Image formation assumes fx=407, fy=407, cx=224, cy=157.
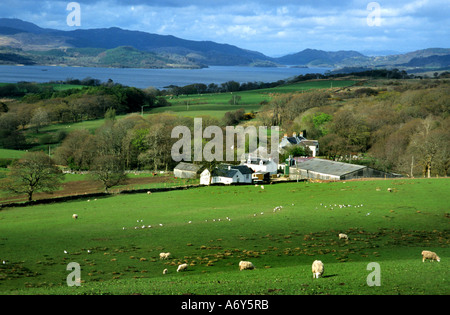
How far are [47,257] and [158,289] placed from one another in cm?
1089

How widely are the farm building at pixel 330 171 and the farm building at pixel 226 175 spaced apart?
8.11 metres

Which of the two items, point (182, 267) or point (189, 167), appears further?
point (189, 167)

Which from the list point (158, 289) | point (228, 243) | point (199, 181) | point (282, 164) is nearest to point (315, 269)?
point (158, 289)

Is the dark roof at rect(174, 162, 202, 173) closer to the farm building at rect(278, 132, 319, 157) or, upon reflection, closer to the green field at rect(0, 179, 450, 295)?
the farm building at rect(278, 132, 319, 157)

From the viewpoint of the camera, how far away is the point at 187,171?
70.9 metres

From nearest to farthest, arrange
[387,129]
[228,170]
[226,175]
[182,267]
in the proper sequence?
[182,267] → [226,175] → [228,170] → [387,129]

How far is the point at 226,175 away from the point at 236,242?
35.7m

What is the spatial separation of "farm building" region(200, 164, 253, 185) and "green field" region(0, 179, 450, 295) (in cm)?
1554

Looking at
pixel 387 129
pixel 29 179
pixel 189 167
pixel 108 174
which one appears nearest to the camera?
pixel 29 179

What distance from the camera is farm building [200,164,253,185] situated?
63.2m

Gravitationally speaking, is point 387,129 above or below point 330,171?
above

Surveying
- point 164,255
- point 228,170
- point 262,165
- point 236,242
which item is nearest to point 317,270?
point 164,255

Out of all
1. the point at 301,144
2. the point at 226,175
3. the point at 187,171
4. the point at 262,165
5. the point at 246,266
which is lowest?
the point at 187,171

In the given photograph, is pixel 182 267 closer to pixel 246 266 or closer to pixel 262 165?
pixel 246 266
